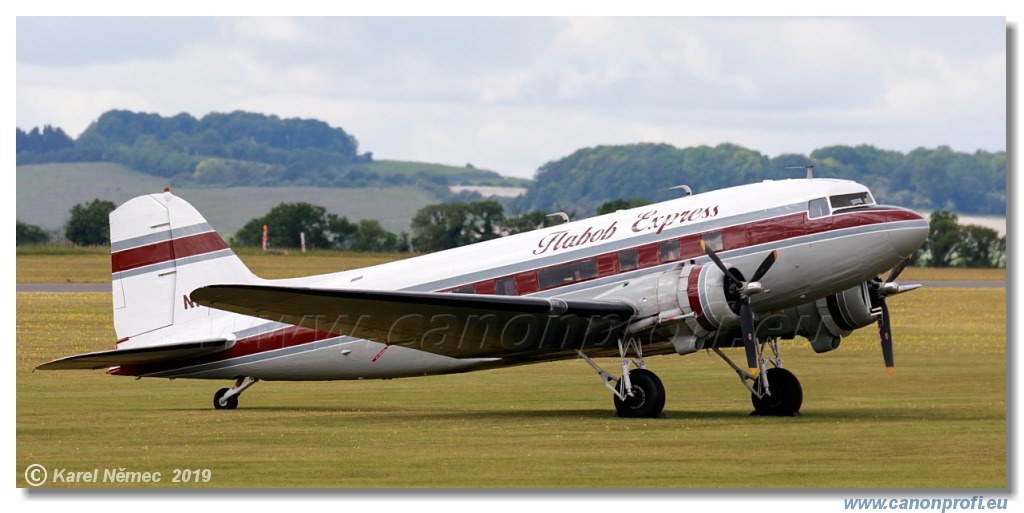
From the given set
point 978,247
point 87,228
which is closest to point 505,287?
point 87,228

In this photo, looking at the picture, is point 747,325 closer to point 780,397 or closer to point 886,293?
point 780,397

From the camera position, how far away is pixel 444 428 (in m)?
22.2

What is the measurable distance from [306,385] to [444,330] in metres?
10.2

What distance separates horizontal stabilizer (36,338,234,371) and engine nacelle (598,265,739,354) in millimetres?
7591

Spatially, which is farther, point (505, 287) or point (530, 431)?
point (505, 287)

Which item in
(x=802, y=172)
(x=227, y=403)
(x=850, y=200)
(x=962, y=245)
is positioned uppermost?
(x=802, y=172)

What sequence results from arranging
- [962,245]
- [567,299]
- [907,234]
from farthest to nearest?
1. [962,245]
2. [567,299]
3. [907,234]

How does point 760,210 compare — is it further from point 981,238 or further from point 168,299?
point 981,238

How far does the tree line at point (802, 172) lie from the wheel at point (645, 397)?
70.3m

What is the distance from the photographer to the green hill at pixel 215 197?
572 feet

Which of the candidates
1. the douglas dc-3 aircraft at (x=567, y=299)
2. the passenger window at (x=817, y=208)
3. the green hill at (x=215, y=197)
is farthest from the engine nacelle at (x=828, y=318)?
the green hill at (x=215, y=197)

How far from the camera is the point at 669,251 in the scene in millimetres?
22938

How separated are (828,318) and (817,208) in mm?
2437

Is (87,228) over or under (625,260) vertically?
over
